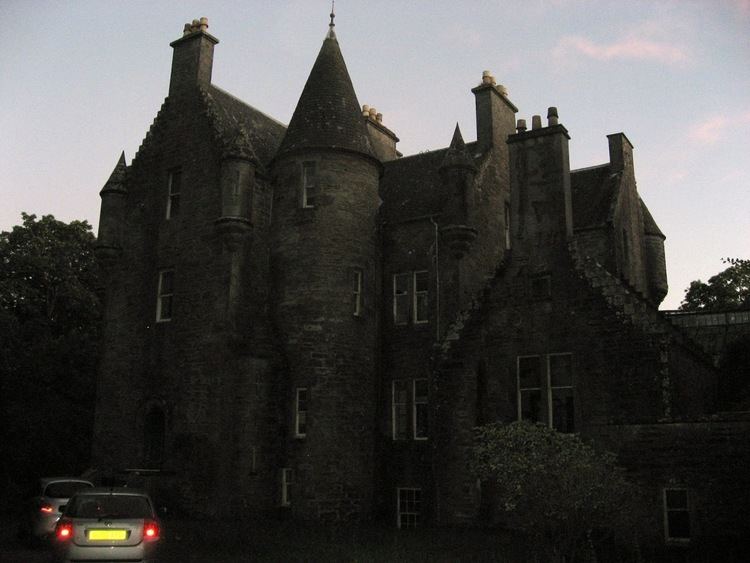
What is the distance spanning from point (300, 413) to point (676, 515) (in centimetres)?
1263

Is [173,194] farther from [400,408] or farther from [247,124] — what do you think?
[400,408]

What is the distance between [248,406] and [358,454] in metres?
3.92

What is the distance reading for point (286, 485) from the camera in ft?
85.7

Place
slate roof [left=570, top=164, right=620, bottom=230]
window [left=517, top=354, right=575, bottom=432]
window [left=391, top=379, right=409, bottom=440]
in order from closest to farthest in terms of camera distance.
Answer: window [left=517, top=354, right=575, bottom=432] → window [left=391, top=379, right=409, bottom=440] → slate roof [left=570, top=164, right=620, bottom=230]

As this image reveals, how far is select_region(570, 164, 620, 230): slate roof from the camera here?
30773 mm

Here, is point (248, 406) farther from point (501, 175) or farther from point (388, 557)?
point (501, 175)

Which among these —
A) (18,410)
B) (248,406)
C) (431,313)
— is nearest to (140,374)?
(248,406)

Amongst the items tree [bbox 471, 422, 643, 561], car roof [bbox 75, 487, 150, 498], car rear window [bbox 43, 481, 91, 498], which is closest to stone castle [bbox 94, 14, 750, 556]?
tree [bbox 471, 422, 643, 561]

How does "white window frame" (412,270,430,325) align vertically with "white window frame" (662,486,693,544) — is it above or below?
above

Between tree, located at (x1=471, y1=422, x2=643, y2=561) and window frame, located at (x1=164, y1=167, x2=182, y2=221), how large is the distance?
678 inches

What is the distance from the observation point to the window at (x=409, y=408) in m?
27.6

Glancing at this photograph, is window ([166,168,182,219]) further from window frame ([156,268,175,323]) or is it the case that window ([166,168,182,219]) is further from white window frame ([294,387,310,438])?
white window frame ([294,387,310,438])

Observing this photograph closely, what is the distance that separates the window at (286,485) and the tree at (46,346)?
39.1 feet

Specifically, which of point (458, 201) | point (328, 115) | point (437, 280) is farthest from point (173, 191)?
point (458, 201)
